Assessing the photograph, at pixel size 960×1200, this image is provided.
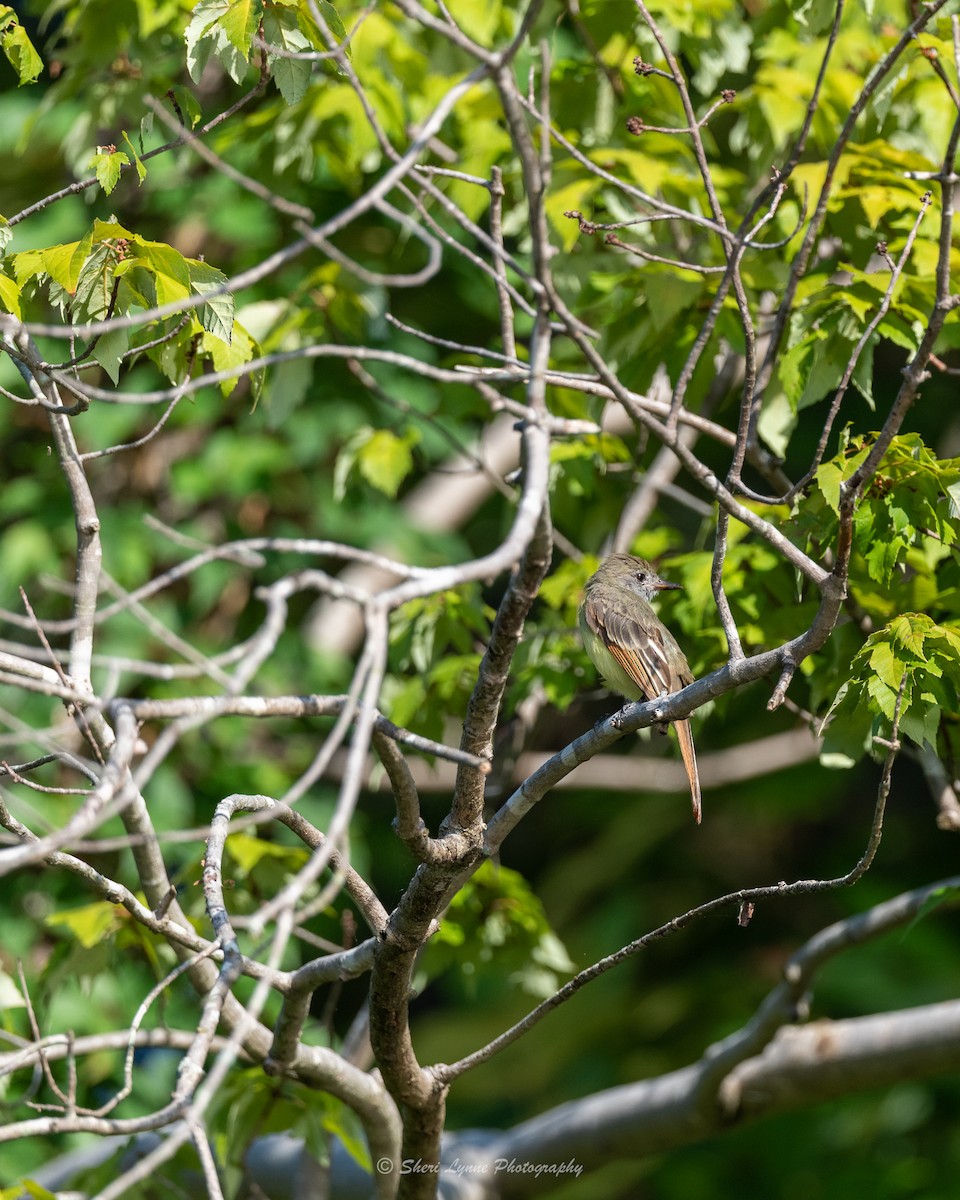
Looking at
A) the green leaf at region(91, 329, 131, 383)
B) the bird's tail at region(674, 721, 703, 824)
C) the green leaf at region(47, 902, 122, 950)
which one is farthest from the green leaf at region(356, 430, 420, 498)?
the green leaf at region(91, 329, 131, 383)

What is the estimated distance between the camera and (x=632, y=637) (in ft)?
15.0

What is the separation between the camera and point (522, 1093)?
8.02m

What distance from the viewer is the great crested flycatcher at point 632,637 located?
460cm

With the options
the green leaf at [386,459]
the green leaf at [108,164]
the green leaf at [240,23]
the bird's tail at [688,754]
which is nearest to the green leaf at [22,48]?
the green leaf at [108,164]

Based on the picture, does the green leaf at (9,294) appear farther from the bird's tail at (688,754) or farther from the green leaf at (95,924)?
the bird's tail at (688,754)

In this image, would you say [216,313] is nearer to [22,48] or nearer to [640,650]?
[22,48]

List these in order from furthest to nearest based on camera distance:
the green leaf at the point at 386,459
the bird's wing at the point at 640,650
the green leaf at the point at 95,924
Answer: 1. the green leaf at the point at 386,459
2. the bird's wing at the point at 640,650
3. the green leaf at the point at 95,924

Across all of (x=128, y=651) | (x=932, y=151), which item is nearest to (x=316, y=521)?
(x=128, y=651)

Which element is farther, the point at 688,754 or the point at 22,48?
the point at 688,754

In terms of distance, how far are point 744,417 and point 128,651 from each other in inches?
173

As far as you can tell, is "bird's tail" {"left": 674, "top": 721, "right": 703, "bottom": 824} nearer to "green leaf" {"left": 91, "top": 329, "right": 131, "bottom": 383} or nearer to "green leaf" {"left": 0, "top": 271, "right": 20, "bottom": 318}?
"green leaf" {"left": 91, "top": 329, "right": 131, "bottom": 383}

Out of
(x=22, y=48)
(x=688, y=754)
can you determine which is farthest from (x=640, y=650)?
(x=22, y=48)

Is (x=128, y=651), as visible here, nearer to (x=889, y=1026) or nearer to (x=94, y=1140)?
(x=94, y=1140)

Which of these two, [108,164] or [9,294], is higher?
[108,164]
